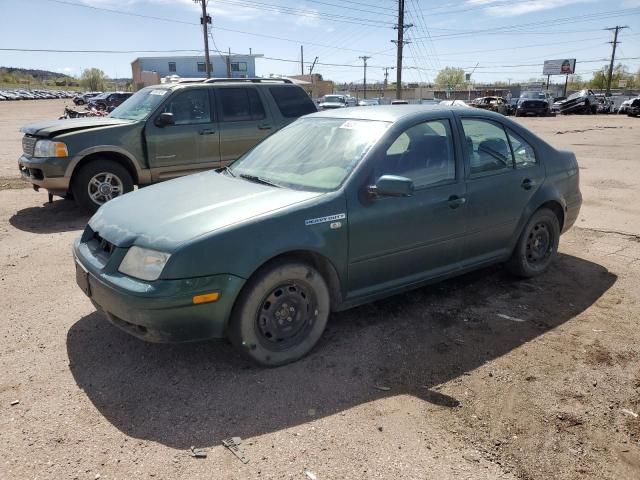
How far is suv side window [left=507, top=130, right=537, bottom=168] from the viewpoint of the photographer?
4.62 meters

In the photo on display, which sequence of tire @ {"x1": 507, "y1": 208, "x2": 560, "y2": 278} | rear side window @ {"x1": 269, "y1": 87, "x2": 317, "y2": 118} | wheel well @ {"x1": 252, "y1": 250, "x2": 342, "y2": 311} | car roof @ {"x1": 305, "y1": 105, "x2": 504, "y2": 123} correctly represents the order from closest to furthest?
wheel well @ {"x1": 252, "y1": 250, "x2": 342, "y2": 311} → car roof @ {"x1": 305, "y1": 105, "x2": 504, "y2": 123} → tire @ {"x1": 507, "y1": 208, "x2": 560, "y2": 278} → rear side window @ {"x1": 269, "y1": 87, "x2": 317, "y2": 118}

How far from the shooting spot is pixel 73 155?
6871 mm

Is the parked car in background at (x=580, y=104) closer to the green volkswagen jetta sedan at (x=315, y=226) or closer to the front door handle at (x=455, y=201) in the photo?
the green volkswagen jetta sedan at (x=315, y=226)

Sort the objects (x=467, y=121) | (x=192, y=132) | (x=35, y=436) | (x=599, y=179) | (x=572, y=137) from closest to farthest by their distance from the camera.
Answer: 1. (x=35, y=436)
2. (x=467, y=121)
3. (x=192, y=132)
4. (x=599, y=179)
5. (x=572, y=137)

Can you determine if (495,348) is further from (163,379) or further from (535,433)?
(163,379)

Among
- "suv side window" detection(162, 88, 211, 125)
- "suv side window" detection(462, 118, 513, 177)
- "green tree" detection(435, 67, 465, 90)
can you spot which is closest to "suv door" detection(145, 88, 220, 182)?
"suv side window" detection(162, 88, 211, 125)

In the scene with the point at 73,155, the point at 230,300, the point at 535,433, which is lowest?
the point at 535,433

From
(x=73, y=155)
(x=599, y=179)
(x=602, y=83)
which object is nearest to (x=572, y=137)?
(x=599, y=179)

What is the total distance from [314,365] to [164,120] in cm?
506

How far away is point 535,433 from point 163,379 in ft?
7.29

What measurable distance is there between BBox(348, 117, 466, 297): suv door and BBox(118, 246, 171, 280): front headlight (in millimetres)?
1261

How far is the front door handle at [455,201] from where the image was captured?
400 centimetres

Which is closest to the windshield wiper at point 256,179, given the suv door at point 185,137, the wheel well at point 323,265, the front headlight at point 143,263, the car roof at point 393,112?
the wheel well at point 323,265

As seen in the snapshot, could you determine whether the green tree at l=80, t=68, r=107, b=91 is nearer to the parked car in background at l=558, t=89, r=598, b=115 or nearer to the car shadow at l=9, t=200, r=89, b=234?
the parked car in background at l=558, t=89, r=598, b=115
